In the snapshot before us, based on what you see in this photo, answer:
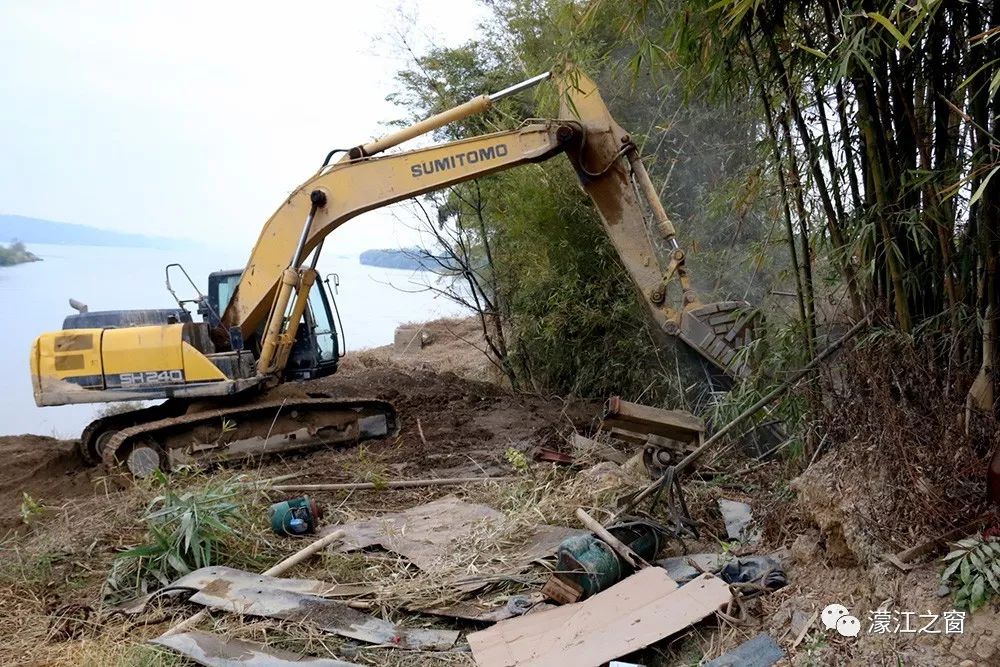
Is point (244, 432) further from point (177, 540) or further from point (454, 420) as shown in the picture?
point (177, 540)

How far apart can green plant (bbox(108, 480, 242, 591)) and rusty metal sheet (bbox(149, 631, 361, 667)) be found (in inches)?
30.3

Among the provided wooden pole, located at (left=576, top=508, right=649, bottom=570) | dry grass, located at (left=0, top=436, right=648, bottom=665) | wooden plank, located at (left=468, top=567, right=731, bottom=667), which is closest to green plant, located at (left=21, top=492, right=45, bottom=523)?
dry grass, located at (left=0, top=436, right=648, bottom=665)

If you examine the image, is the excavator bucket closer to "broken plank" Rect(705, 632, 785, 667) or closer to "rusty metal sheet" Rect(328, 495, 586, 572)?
"rusty metal sheet" Rect(328, 495, 586, 572)

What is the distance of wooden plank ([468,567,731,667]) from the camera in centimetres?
331

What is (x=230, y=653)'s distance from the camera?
361 cm

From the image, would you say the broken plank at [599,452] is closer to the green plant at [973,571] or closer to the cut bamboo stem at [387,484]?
the cut bamboo stem at [387,484]

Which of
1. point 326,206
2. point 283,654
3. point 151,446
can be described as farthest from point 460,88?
point 283,654

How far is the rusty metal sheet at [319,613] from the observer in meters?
3.73

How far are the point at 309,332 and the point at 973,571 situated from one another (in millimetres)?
6089

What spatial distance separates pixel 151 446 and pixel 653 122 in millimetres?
5140

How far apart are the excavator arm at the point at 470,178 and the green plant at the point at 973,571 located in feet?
9.78

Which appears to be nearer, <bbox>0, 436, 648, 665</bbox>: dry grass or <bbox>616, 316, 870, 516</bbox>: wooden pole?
<bbox>616, 316, 870, 516</bbox>: wooden pole
